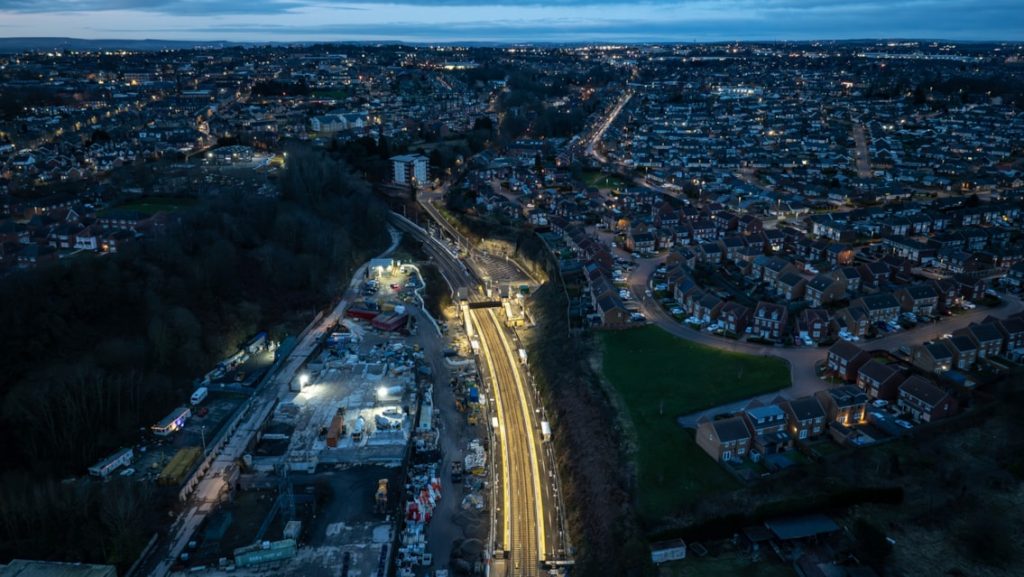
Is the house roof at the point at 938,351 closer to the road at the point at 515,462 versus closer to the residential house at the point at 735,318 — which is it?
the residential house at the point at 735,318

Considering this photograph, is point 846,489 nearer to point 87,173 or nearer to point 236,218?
point 236,218

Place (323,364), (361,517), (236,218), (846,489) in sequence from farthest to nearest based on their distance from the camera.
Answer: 1. (236,218)
2. (323,364)
3. (361,517)
4. (846,489)

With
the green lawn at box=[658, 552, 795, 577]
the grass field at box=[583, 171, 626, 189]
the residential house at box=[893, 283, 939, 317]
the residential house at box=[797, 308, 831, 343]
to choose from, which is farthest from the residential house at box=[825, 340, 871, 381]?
the grass field at box=[583, 171, 626, 189]

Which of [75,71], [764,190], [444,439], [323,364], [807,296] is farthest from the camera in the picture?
[75,71]

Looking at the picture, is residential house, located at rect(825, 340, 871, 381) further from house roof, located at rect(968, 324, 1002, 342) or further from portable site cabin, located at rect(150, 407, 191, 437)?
portable site cabin, located at rect(150, 407, 191, 437)

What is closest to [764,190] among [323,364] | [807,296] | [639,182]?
[639,182]
